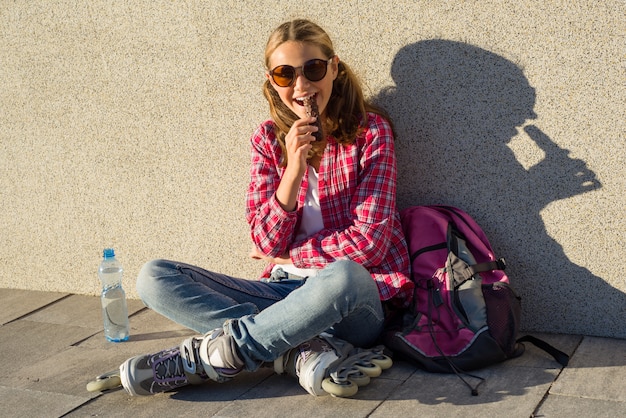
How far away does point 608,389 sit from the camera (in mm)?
2773

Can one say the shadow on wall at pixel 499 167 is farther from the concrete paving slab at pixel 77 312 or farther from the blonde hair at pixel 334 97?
the concrete paving slab at pixel 77 312

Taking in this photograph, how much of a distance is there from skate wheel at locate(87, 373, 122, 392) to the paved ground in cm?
3

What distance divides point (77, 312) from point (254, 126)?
141 cm

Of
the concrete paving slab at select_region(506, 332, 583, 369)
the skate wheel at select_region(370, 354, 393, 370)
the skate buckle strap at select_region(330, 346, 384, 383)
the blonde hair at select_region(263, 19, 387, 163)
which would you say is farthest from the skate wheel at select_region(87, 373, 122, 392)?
the concrete paving slab at select_region(506, 332, 583, 369)

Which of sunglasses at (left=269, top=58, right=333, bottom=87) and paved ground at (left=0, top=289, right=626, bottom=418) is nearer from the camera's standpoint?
paved ground at (left=0, top=289, right=626, bottom=418)

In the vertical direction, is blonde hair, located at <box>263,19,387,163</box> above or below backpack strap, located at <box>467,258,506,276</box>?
above

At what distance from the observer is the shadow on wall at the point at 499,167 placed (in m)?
3.28

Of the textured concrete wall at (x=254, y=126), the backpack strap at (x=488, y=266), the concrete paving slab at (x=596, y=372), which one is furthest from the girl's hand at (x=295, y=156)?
the concrete paving slab at (x=596, y=372)

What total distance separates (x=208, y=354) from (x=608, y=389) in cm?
138

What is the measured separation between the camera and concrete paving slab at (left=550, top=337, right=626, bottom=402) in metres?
2.76

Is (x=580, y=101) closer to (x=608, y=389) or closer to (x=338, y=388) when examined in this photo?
(x=608, y=389)

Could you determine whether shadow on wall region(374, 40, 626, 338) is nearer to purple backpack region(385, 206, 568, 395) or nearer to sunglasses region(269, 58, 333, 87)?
purple backpack region(385, 206, 568, 395)

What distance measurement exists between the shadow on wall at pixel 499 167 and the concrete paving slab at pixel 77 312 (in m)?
1.76

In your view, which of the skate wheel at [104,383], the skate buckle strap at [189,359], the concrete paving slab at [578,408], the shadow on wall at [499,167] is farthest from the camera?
the shadow on wall at [499,167]
